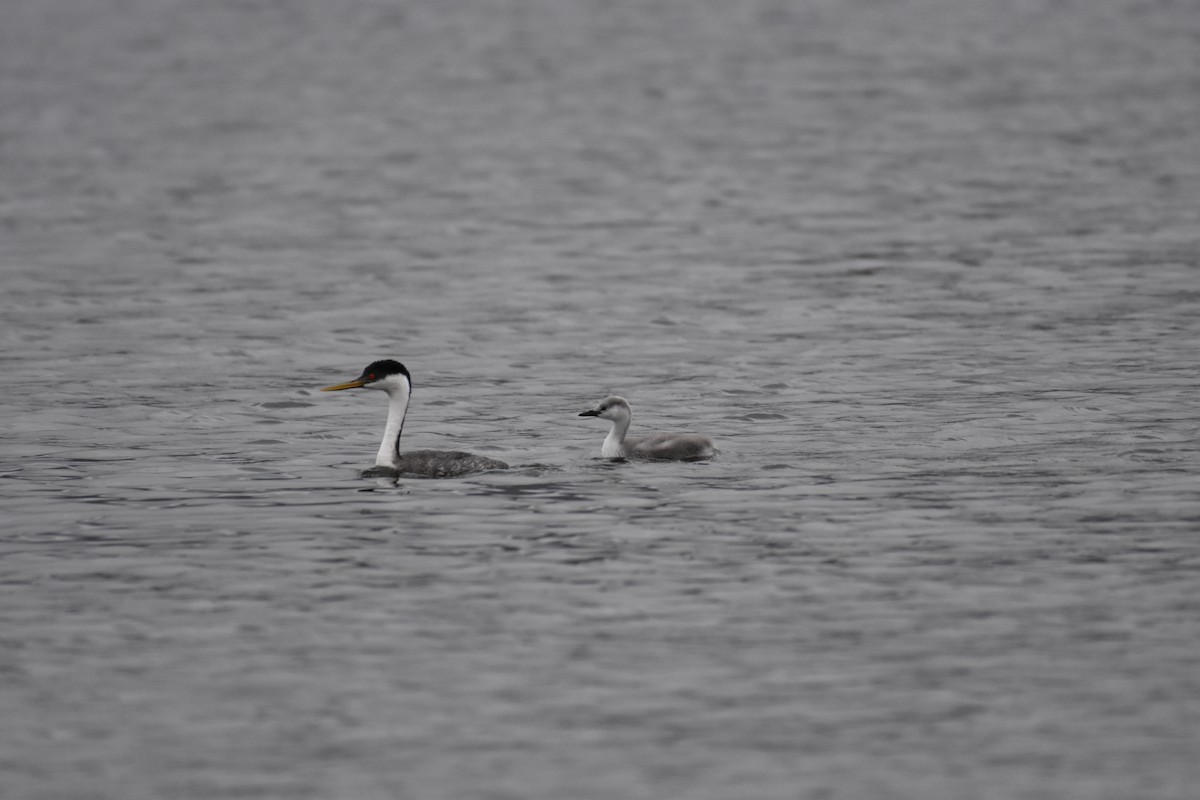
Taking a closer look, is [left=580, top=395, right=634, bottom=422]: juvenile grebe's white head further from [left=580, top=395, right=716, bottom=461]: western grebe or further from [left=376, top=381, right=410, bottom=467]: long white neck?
[left=376, top=381, right=410, bottom=467]: long white neck

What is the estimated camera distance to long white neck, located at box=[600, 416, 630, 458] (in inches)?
805

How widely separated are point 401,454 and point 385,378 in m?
0.95

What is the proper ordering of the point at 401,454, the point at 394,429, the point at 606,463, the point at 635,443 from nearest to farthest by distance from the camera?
→ the point at 401,454 < the point at 394,429 < the point at 606,463 < the point at 635,443

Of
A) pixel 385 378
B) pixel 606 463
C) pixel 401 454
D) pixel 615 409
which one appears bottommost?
pixel 606 463

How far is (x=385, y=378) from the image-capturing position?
2062 centimetres

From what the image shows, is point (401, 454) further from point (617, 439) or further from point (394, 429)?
point (617, 439)

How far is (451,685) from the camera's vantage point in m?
13.7

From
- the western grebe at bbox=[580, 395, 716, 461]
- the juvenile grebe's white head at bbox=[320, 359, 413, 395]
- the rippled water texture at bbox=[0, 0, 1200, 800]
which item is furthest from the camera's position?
the juvenile grebe's white head at bbox=[320, 359, 413, 395]

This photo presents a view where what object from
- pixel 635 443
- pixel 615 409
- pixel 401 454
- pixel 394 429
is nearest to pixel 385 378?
pixel 394 429

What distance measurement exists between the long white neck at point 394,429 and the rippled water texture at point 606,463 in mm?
494

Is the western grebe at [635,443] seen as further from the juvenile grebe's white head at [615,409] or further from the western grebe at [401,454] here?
the western grebe at [401,454]

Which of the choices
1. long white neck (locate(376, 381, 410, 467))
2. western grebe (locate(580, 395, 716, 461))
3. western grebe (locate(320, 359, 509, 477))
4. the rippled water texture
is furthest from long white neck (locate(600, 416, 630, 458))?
long white neck (locate(376, 381, 410, 467))

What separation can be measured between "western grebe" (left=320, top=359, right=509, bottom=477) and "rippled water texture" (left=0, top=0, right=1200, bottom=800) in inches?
10.3

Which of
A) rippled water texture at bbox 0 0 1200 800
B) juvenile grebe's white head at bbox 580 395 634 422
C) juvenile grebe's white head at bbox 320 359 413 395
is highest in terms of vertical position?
juvenile grebe's white head at bbox 320 359 413 395
